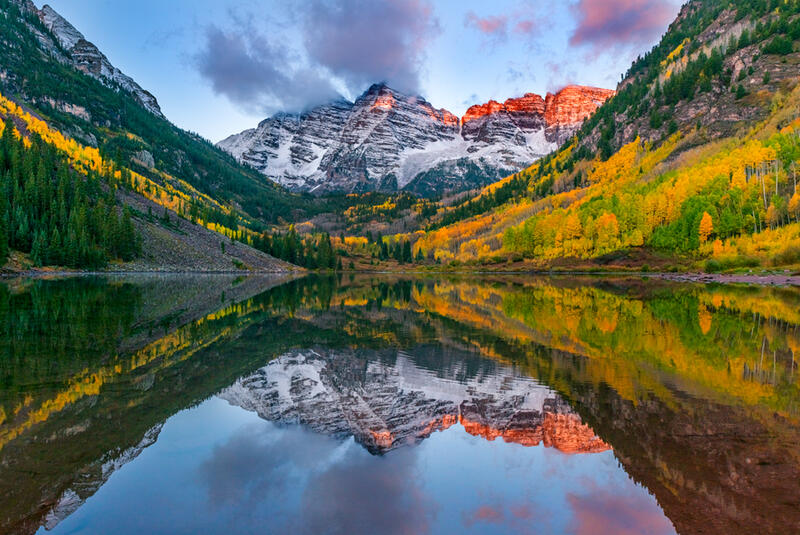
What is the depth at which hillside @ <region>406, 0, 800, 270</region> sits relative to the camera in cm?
7894

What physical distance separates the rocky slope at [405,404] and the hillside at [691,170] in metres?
71.0

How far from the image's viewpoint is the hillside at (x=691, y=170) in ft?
259

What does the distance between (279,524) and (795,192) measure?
9183 centimetres

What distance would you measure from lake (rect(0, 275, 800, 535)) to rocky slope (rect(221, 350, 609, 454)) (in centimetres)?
7

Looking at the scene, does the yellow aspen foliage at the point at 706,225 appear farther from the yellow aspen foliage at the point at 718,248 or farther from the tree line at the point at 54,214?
the tree line at the point at 54,214

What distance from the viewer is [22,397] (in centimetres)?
1094

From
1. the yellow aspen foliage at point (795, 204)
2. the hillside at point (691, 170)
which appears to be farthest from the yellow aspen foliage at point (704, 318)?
the yellow aspen foliage at point (795, 204)

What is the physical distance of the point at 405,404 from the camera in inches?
495

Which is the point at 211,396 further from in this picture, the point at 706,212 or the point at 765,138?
the point at 765,138

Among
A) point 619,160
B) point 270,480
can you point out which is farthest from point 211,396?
point 619,160

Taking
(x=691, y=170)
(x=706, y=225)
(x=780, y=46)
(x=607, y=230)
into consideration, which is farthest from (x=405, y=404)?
(x=780, y=46)

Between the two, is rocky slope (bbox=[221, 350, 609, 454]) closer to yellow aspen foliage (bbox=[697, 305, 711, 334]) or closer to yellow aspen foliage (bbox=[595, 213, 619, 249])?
yellow aspen foliage (bbox=[697, 305, 711, 334])

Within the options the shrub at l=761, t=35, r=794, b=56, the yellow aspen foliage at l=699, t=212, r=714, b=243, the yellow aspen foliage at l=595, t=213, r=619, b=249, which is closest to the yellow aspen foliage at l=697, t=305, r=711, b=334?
the yellow aspen foliage at l=699, t=212, r=714, b=243

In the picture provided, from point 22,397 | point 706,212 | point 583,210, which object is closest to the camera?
point 22,397
